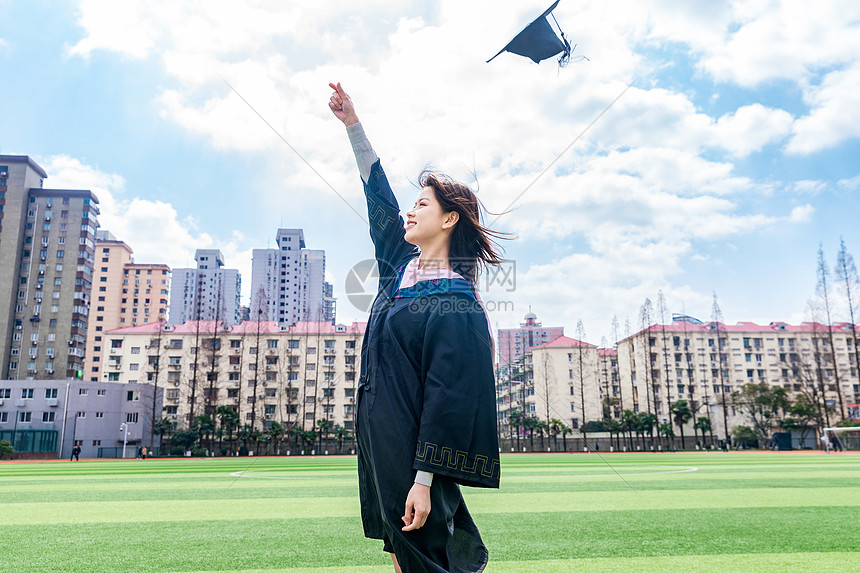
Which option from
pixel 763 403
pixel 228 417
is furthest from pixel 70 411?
pixel 763 403

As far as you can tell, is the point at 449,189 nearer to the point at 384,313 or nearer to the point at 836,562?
the point at 384,313

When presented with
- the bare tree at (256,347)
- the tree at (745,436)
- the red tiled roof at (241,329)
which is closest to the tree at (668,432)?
the tree at (745,436)

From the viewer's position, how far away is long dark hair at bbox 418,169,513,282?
103 inches

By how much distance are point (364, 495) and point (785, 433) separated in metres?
64.2

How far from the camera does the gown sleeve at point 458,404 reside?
209cm

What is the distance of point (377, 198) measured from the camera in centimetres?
286

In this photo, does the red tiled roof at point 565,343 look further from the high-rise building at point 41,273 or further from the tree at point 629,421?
the high-rise building at point 41,273

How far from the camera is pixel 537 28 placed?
3707mm

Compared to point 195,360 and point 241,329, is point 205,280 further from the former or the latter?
point 195,360

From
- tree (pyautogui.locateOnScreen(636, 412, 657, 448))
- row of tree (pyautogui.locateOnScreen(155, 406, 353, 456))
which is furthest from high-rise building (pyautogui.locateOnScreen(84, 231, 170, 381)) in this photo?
tree (pyautogui.locateOnScreen(636, 412, 657, 448))

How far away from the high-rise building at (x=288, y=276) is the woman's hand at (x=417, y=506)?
5179 inches

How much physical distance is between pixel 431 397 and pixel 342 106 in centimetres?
160

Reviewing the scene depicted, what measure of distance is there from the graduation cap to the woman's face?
1573 mm

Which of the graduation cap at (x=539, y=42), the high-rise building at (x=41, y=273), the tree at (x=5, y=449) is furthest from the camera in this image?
the high-rise building at (x=41, y=273)
